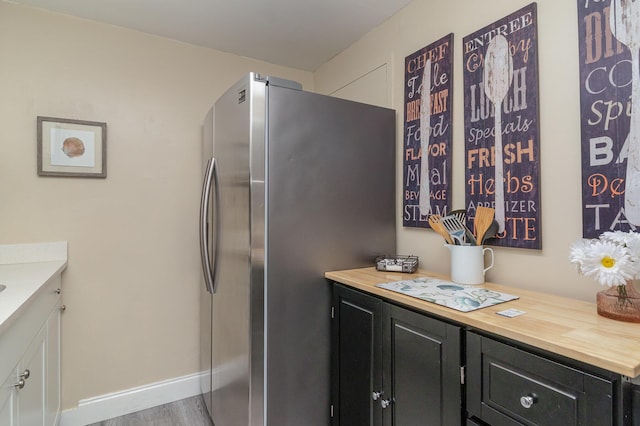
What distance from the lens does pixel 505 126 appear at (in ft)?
4.65

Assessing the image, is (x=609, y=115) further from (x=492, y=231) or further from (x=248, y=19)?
(x=248, y=19)

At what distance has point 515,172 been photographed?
138cm

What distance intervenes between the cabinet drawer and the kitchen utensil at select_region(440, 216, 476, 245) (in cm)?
57

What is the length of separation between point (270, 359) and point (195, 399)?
48.0 inches

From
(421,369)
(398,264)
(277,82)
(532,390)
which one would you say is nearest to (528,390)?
(532,390)

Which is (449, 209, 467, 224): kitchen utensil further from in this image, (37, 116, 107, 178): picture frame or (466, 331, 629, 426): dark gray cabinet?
(37, 116, 107, 178): picture frame

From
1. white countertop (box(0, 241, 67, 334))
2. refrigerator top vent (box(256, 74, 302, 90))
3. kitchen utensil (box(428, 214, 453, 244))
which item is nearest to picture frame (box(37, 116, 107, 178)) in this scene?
white countertop (box(0, 241, 67, 334))

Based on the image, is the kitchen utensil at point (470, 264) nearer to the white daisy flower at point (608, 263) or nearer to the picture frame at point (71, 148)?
the white daisy flower at point (608, 263)

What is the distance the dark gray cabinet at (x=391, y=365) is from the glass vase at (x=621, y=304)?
0.43 metres

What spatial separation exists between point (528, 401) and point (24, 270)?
2166 mm

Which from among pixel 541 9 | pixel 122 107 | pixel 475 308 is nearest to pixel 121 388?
pixel 122 107

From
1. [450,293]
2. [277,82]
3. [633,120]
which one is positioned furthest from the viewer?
[277,82]

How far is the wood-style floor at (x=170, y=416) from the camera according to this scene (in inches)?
79.4

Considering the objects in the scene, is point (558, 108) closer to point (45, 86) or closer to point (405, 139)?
point (405, 139)
